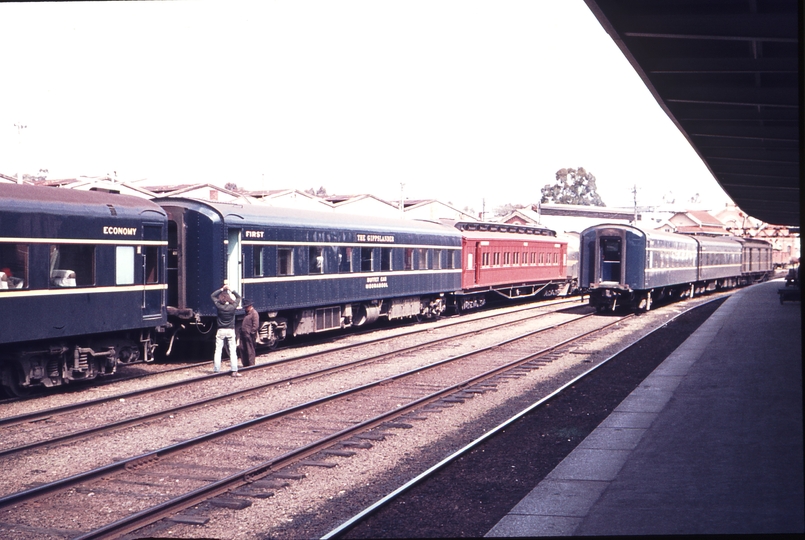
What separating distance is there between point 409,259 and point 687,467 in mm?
16760

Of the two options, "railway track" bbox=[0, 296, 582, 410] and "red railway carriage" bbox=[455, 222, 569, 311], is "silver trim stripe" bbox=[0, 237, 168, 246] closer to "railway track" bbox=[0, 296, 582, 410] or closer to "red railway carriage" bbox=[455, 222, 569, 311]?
"railway track" bbox=[0, 296, 582, 410]

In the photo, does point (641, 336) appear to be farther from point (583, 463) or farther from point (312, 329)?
point (583, 463)

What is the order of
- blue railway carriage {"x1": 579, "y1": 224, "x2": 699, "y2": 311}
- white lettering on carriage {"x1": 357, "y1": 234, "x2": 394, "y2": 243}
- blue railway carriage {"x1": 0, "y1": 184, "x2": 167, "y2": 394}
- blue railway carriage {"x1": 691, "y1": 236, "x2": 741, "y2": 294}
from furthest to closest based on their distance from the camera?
blue railway carriage {"x1": 691, "y1": 236, "x2": 741, "y2": 294} < blue railway carriage {"x1": 579, "y1": 224, "x2": 699, "y2": 311} < white lettering on carriage {"x1": 357, "y1": 234, "x2": 394, "y2": 243} < blue railway carriage {"x1": 0, "y1": 184, "x2": 167, "y2": 394}

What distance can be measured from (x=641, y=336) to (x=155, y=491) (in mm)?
17562

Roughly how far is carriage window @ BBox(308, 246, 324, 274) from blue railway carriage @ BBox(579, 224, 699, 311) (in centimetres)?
1386

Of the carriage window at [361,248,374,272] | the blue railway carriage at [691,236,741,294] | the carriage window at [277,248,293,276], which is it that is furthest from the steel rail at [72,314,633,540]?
the blue railway carriage at [691,236,741,294]

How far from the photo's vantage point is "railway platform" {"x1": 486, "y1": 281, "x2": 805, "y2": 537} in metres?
6.58

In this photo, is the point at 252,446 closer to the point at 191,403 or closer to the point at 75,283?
the point at 191,403

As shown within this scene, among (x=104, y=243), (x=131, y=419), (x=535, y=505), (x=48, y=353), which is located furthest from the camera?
(x=104, y=243)

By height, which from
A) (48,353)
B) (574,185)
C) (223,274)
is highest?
(574,185)

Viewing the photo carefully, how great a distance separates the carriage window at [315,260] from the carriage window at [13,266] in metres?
7.96

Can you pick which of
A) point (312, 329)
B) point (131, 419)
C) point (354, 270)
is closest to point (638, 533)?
point (131, 419)

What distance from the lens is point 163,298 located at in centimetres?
1491

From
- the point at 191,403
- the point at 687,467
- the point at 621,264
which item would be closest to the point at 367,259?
the point at 191,403
